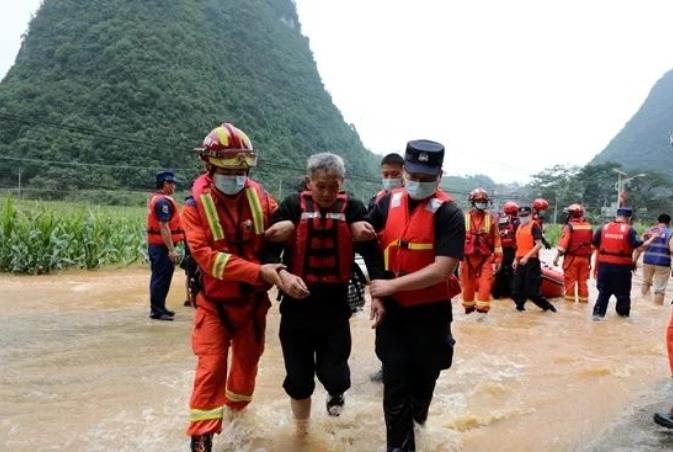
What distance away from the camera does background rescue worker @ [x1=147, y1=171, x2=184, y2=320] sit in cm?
728

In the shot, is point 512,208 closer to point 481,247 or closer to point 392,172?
point 481,247

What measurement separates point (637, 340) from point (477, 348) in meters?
2.48

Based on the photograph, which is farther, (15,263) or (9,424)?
(15,263)

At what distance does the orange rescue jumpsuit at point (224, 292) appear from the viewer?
323cm

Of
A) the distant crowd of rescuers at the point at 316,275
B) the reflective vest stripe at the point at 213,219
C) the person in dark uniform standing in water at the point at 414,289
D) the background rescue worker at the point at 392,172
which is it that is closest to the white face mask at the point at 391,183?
the background rescue worker at the point at 392,172

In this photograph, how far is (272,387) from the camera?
16.3 feet

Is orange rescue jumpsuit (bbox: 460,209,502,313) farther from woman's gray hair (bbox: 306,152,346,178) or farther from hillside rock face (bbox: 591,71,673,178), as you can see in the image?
hillside rock face (bbox: 591,71,673,178)

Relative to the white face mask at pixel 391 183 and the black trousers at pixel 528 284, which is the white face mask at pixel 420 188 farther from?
the black trousers at pixel 528 284

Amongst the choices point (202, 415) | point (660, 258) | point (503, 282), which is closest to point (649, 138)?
point (660, 258)

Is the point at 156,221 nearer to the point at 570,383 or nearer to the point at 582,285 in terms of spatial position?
the point at 570,383

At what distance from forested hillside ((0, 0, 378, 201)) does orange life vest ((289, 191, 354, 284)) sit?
39024 millimetres

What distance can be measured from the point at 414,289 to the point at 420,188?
574 mm

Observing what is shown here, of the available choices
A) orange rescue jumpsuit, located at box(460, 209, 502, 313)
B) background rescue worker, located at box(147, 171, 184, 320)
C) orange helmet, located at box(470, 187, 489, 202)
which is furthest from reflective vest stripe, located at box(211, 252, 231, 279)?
→ orange helmet, located at box(470, 187, 489, 202)

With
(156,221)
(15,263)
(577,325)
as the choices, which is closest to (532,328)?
(577,325)
